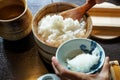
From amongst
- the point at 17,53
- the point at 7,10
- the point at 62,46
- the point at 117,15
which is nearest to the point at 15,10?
the point at 7,10

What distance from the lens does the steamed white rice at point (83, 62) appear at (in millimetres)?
649

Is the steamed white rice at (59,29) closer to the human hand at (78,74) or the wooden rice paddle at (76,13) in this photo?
the wooden rice paddle at (76,13)

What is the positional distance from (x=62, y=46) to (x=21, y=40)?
0.23 meters

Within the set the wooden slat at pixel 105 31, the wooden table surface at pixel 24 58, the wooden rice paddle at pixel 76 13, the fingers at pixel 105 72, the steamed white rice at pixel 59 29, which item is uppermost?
the wooden rice paddle at pixel 76 13

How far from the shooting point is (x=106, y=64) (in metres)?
0.65

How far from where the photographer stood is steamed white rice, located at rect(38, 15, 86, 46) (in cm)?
77

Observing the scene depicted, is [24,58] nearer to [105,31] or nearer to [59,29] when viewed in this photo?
[59,29]

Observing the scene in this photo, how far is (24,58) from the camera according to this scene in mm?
857

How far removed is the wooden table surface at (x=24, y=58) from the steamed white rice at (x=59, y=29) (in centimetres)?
11

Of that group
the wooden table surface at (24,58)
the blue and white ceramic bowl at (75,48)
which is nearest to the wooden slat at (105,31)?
the wooden table surface at (24,58)

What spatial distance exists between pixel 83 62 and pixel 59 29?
0.17 meters

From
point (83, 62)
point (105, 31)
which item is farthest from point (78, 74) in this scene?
point (105, 31)

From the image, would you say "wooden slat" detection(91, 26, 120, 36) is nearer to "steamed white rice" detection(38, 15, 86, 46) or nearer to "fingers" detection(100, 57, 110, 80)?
"steamed white rice" detection(38, 15, 86, 46)

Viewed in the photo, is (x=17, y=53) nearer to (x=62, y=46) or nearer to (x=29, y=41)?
(x=29, y=41)
